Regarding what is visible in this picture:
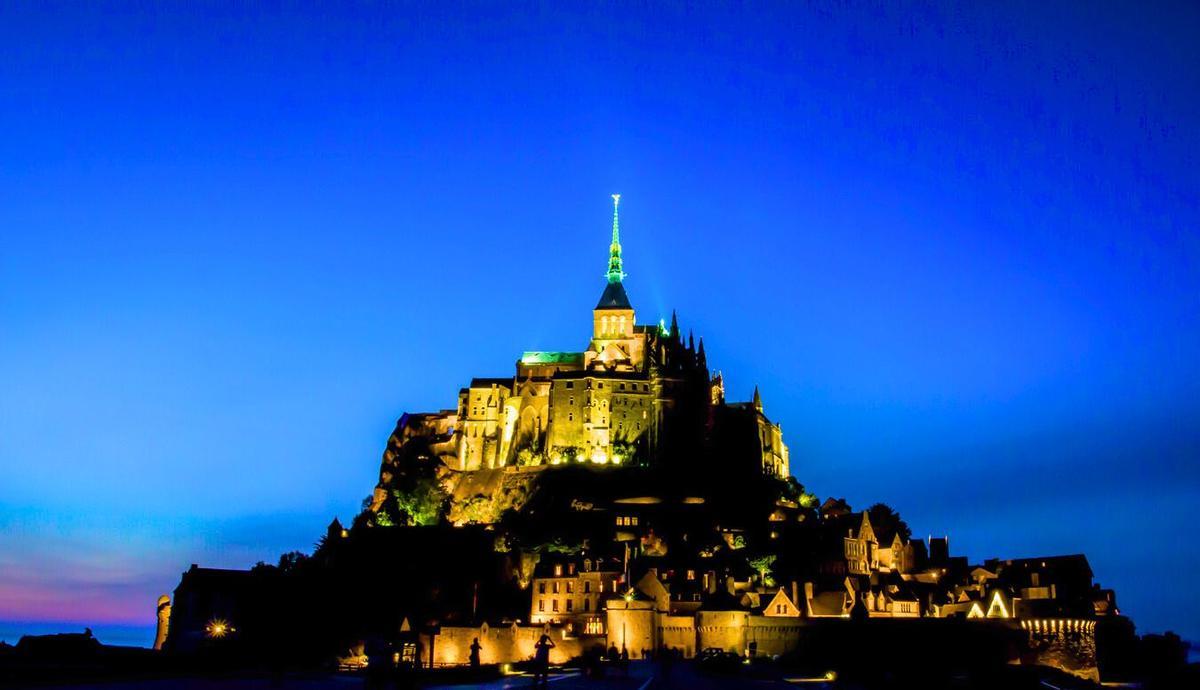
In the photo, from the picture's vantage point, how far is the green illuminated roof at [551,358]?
117000mm

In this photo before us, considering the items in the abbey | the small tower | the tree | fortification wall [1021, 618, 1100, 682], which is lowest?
fortification wall [1021, 618, 1100, 682]

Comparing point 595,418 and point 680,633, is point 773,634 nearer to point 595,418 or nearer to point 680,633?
point 680,633

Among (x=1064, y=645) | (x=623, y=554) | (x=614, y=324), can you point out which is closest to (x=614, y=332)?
(x=614, y=324)

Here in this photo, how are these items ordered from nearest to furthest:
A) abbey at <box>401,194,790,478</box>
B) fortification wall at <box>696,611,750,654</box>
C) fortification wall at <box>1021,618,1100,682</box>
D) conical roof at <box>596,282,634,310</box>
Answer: fortification wall at <box>1021,618,1100,682</box>, fortification wall at <box>696,611,750,654</box>, abbey at <box>401,194,790,478</box>, conical roof at <box>596,282,634,310</box>

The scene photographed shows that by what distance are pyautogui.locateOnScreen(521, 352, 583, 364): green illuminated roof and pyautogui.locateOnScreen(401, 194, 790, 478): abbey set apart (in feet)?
10.1

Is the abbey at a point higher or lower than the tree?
higher

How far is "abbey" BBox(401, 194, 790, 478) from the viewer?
106000mm

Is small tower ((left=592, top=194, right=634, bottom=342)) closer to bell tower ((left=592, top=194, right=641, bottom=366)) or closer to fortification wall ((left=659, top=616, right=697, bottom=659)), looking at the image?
bell tower ((left=592, top=194, right=641, bottom=366))

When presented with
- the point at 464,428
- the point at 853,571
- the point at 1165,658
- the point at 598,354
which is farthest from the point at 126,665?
the point at 598,354

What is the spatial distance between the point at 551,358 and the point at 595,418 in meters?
13.7

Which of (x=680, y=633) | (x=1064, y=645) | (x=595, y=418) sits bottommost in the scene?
(x=1064, y=645)

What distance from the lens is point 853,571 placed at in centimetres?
7869

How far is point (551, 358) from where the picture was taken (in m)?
118

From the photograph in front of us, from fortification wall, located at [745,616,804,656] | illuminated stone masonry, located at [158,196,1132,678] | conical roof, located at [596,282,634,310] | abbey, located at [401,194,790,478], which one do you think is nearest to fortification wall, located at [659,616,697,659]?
illuminated stone masonry, located at [158,196,1132,678]
